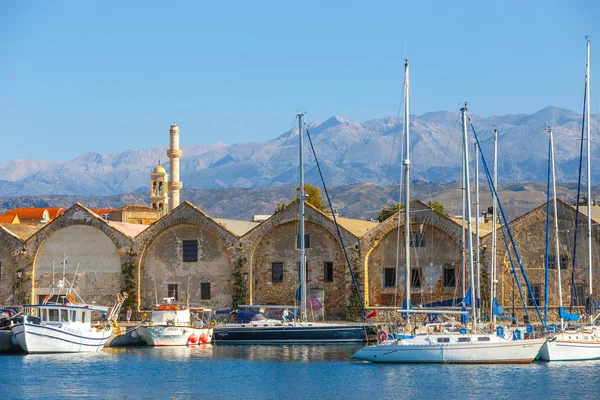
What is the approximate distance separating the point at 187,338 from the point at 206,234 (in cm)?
1229

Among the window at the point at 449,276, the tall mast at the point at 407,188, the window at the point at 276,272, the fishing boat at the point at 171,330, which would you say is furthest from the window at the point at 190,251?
the tall mast at the point at 407,188

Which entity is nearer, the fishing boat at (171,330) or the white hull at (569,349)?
the white hull at (569,349)

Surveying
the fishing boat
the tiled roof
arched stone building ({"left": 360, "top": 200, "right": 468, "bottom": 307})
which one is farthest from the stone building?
the tiled roof

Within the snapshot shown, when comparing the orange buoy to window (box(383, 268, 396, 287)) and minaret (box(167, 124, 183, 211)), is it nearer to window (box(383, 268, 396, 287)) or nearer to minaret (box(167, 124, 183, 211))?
window (box(383, 268, 396, 287))

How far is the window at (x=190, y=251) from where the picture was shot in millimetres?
72438

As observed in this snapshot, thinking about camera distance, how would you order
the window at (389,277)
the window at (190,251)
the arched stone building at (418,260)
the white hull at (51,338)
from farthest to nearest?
the window at (190,251)
the window at (389,277)
the arched stone building at (418,260)
the white hull at (51,338)

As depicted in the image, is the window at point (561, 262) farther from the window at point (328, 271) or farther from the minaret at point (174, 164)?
the minaret at point (174, 164)

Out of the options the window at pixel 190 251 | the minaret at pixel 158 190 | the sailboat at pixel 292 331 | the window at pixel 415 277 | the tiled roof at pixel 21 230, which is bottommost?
the sailboat at pixel 292 331

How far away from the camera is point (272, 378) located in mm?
47500

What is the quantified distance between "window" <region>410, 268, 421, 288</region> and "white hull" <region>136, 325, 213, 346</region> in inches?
572

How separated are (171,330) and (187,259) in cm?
1250

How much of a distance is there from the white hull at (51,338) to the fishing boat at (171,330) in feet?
12.8

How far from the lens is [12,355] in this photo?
2234 inches

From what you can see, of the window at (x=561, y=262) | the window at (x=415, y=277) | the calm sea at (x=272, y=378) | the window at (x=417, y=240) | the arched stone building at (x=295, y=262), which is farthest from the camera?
the arched stone building at (x=295, y=262)
